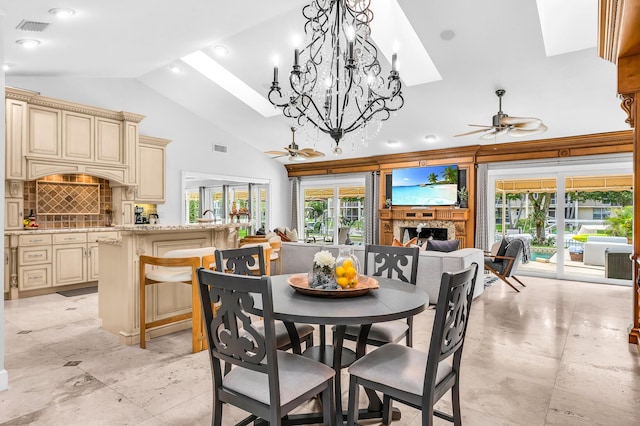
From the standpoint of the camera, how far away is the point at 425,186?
26.5 feet

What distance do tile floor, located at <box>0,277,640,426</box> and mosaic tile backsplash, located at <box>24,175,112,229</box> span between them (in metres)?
1.90

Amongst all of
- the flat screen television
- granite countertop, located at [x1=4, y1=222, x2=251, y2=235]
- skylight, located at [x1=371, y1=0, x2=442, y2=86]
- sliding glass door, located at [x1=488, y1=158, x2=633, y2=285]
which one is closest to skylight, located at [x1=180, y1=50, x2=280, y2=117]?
skylight, located at [x1=371, y1=0, x2=442, y2=86]

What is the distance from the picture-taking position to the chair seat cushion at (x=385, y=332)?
7.35 feet

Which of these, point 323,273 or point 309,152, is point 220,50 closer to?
point 309,152

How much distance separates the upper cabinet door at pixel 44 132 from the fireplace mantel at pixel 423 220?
6.27 meters

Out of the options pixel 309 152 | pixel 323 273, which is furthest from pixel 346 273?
pixel 309 152

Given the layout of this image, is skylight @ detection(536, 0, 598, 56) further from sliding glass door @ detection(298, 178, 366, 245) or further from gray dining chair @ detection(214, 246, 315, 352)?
sliding glass door @ detection(298, 178, 366, 245)

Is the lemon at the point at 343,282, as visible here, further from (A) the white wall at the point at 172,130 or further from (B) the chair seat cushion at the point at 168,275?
(A) the white wall at the point at 172,130

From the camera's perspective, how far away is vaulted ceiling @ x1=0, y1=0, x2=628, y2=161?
11.0 ft

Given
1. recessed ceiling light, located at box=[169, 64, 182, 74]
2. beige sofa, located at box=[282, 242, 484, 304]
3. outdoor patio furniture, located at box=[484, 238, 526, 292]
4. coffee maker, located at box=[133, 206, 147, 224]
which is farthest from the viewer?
coffee maker, located at box=[133, 206, 147, 224]

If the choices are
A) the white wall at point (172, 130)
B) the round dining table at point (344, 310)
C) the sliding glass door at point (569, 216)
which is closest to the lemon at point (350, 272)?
the round dining table at point (344, 310)

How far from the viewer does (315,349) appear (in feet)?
8.01

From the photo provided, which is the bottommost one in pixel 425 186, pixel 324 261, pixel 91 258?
pixel 91 258

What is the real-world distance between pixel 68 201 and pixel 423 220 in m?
6.67
